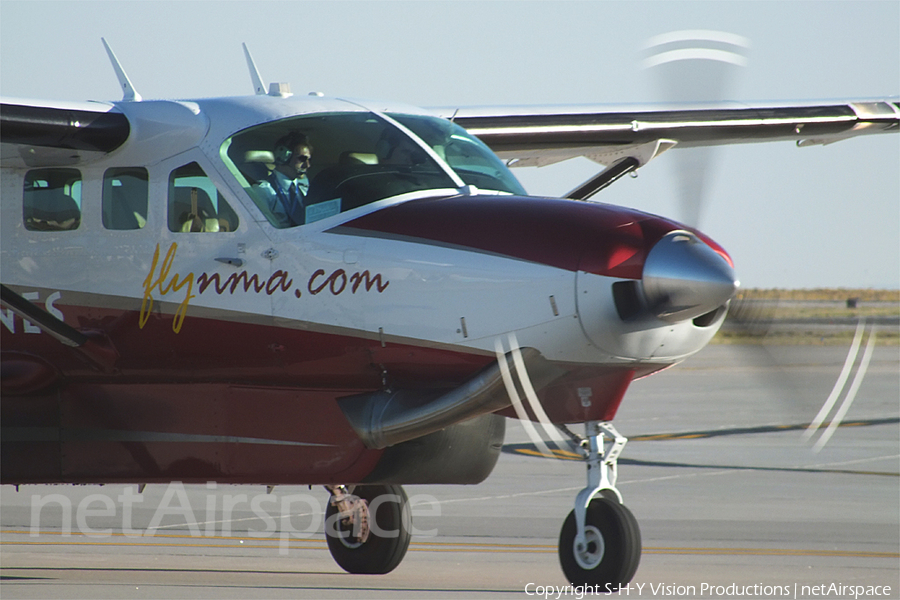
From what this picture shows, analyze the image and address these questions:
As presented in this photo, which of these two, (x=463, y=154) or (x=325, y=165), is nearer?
(x=325, y=165)

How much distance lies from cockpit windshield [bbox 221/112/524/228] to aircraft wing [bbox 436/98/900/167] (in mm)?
1989

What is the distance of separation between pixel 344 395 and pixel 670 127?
473 centimetres

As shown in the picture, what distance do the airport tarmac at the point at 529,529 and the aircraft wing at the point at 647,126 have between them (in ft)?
7.45

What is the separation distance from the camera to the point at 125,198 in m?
7.76

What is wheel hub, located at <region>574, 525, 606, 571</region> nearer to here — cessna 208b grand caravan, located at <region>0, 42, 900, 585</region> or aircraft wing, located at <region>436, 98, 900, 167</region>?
cessna 208b grand caravan, located at <region>0, 42, 900, 585</region>

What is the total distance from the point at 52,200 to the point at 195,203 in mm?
1169

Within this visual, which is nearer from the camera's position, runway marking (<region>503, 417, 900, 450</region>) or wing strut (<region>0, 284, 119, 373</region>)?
wing strut (<region>0, 284, 119, 373</region>)

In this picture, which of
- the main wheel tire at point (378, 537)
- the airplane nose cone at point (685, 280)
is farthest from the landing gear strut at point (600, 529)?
the main wheel tire at point (378, 537)

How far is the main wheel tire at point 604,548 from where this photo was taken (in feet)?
21.6

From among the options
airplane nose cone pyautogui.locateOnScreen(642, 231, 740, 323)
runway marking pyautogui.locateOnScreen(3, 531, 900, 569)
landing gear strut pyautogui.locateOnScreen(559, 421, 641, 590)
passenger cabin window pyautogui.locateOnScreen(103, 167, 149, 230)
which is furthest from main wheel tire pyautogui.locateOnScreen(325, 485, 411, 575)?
airplane nose cone pyautogui.locateOnScreen(642, 231, 740, 323)

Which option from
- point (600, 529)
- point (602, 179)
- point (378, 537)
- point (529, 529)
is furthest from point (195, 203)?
point (529, 529)

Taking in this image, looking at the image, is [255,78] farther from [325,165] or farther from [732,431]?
[732,431]

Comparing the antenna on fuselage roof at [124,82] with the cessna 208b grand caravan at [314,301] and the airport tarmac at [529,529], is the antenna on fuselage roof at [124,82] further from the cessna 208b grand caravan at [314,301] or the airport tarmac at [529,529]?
the airport tarmac at [529,529]

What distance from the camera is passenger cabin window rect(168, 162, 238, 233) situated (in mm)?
7418
